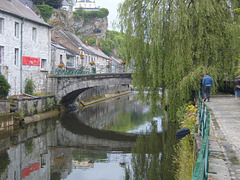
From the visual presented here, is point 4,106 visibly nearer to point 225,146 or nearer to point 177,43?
point 177,43

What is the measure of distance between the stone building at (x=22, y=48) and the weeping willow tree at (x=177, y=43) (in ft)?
32.9

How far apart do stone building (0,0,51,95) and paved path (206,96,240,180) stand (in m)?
15.1

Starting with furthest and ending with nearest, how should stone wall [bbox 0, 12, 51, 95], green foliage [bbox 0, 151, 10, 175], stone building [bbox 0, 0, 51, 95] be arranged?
1. stone wall [bbox 0, 12, 51, 95]
2. stone building [bbox 0, 0, 51, 95]
3. green foliage [bbox 0, 151, 10, 175]

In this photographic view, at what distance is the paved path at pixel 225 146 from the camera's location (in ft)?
15.9

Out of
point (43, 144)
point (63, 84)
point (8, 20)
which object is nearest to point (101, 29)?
point (63, 84)

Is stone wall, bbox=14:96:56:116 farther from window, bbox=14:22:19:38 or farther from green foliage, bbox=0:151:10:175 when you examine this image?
green foliage, bbox=0:151:10:175

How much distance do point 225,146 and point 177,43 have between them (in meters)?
7.59

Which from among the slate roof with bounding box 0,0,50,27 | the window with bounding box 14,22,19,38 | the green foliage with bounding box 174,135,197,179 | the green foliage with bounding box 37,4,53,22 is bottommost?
the green foliage with bounding box 174,135,197,179

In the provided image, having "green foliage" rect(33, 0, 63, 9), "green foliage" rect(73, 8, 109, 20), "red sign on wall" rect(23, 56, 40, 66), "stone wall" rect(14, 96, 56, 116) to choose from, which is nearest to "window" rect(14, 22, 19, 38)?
"red sign on wall" rect(23, 56, 40, 66)

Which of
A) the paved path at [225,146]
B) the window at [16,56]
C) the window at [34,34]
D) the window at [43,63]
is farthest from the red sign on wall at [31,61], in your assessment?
the paved path at [225,146]

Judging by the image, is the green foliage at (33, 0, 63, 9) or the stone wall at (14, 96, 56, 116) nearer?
the stone wall at (14, 96, 56, 116)

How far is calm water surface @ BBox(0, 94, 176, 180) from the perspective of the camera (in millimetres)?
10969

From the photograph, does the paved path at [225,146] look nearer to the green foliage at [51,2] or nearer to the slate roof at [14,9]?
the slate roof at [14,9]

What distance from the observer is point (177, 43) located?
1341cm
